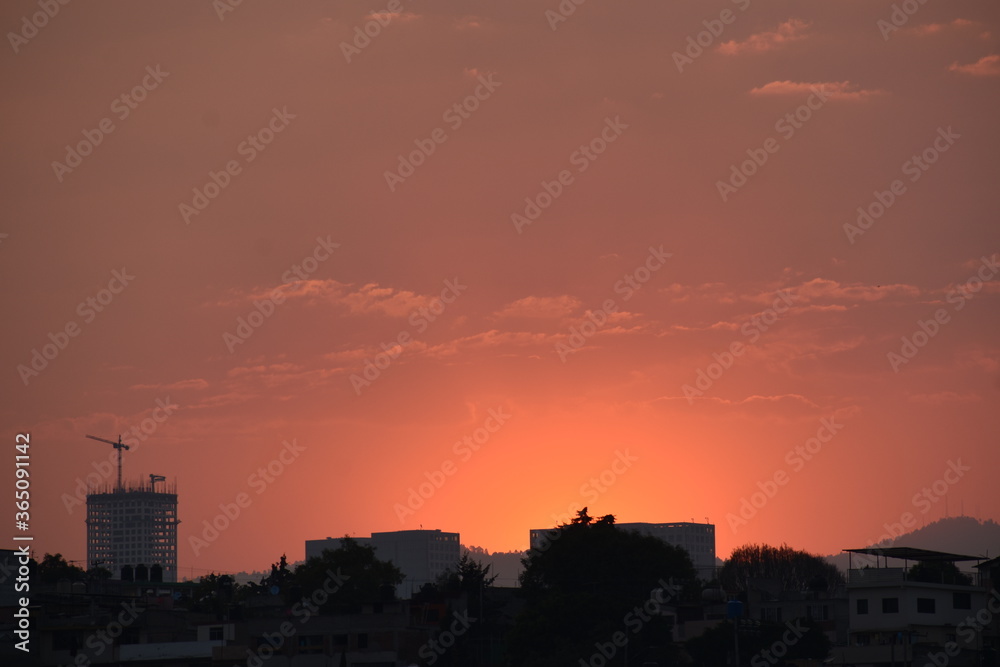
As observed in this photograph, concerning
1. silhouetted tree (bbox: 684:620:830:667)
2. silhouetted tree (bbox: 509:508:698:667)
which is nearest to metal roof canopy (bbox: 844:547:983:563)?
silhouetted tree (bbox: 684:620:830:667)

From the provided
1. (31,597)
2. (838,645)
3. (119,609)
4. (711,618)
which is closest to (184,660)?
(119,609)

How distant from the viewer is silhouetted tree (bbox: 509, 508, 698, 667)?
11250 cm

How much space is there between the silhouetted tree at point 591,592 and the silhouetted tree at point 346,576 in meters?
36.5

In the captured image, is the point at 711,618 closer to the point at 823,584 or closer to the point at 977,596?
the point at 823,584

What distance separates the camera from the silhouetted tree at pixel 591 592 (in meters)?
112

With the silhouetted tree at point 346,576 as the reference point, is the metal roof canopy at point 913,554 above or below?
below

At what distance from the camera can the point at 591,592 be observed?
123m

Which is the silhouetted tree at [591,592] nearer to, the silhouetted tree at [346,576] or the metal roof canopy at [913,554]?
the metal roof canopy at [913,554]

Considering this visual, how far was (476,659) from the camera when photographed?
124500 mm

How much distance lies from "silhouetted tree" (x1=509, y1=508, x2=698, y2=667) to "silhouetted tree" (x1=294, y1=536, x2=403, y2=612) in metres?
36.5

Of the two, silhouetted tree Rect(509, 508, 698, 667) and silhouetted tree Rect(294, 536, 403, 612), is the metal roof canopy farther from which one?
silhouetted tree Rect(294, 536, 403, 612)

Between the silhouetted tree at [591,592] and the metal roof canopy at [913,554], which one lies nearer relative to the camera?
the metal roof canopy at [913,554]

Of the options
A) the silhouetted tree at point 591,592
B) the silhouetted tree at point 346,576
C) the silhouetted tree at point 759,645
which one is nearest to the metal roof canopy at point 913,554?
the silhouetted tree at point 759,645

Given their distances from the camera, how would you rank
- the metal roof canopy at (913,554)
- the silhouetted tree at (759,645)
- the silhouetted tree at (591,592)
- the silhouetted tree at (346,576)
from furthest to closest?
the silhouetted tree at (346,576), the silhouetted tree at (591,592), the silhouetted tree at (759,645), the metal roof canopy at (913,554)
